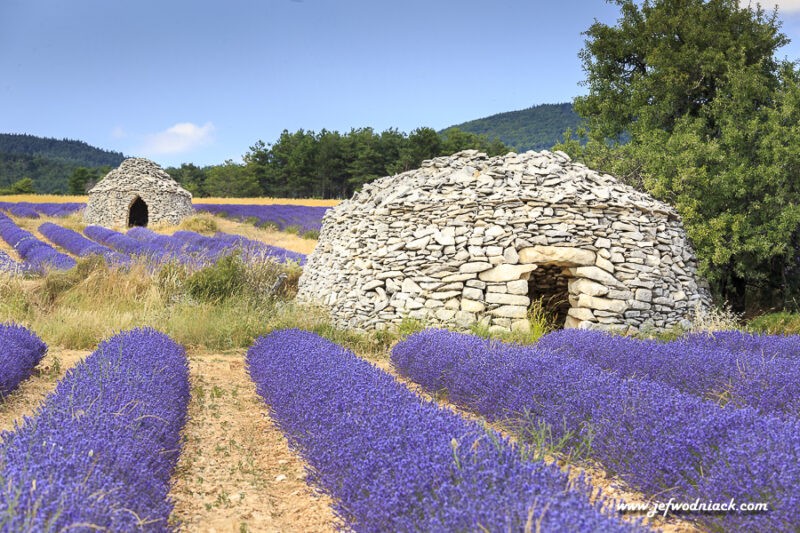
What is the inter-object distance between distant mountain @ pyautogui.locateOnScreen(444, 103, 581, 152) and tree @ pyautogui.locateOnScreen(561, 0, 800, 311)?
162 feet

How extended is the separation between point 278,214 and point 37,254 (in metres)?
15.8

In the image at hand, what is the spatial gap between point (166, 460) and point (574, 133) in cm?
1360

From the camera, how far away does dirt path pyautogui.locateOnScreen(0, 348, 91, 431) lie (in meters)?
4.40

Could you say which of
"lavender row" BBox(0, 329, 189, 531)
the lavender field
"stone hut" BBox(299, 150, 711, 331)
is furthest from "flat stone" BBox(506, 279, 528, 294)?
"lavender row" BBox(0, 329, 189, 531)

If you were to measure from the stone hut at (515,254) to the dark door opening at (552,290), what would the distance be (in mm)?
857

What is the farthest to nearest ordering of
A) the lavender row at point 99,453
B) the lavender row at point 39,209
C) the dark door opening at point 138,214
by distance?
the lavender row at point 39,209 < the dark door opening at point 138,214 < the lavender row at point 99,453

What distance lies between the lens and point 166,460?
3.22 metres

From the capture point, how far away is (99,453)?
8.55ft

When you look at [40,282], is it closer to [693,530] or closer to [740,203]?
[693,530]

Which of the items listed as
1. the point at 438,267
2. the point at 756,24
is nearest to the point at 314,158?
the point at 756,24

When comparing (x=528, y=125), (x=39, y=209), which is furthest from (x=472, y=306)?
(x=528, y=125)

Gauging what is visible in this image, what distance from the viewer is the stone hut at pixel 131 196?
2367 centimetres

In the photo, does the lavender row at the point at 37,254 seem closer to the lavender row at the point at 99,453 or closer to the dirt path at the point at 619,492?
the lavender row at the point at 99,453

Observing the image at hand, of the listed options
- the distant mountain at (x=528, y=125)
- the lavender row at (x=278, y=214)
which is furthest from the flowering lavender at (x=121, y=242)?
the distant mountain at (x=528, y=125)
